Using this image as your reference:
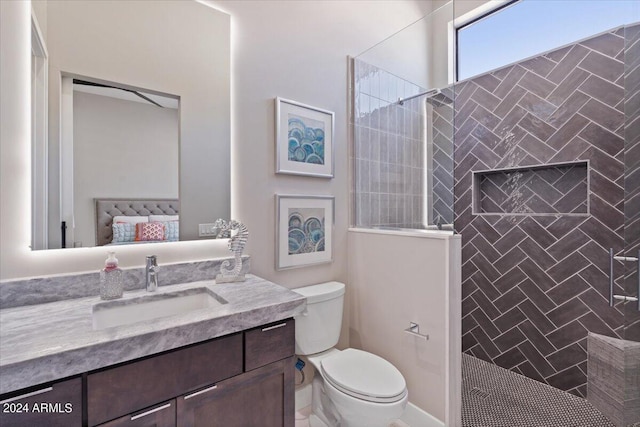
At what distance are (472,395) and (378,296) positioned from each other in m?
0.99

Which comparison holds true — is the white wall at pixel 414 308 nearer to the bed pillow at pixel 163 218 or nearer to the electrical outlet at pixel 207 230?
the electrical outlet at pixel 207 230

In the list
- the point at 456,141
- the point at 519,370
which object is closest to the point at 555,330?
the point at 519,370

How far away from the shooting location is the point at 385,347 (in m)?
2.02

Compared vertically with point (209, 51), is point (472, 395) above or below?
below

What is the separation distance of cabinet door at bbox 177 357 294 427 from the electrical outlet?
762 mm

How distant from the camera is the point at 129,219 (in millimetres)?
1473

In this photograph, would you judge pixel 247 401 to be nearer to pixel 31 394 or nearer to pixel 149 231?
pixel 31 394

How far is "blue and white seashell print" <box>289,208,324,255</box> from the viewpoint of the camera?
1.97 metres

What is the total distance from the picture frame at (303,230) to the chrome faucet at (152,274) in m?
0.69

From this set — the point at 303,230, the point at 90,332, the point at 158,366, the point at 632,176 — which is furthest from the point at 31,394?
the point at 632,176

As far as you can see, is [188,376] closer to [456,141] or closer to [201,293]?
[201,293]

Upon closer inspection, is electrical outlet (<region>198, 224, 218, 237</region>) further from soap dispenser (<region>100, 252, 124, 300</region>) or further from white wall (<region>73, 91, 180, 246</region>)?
soap dispenser (<region>100, 252, 124, 300</region>)

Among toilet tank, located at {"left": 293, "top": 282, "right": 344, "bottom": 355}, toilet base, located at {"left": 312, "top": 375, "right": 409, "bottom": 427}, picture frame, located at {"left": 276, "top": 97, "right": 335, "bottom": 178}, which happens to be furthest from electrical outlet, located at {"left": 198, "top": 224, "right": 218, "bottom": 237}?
toilet base, located at {"left": 312, "top": 375, "right": 409, "bottom": 427}

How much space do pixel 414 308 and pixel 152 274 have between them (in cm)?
140
